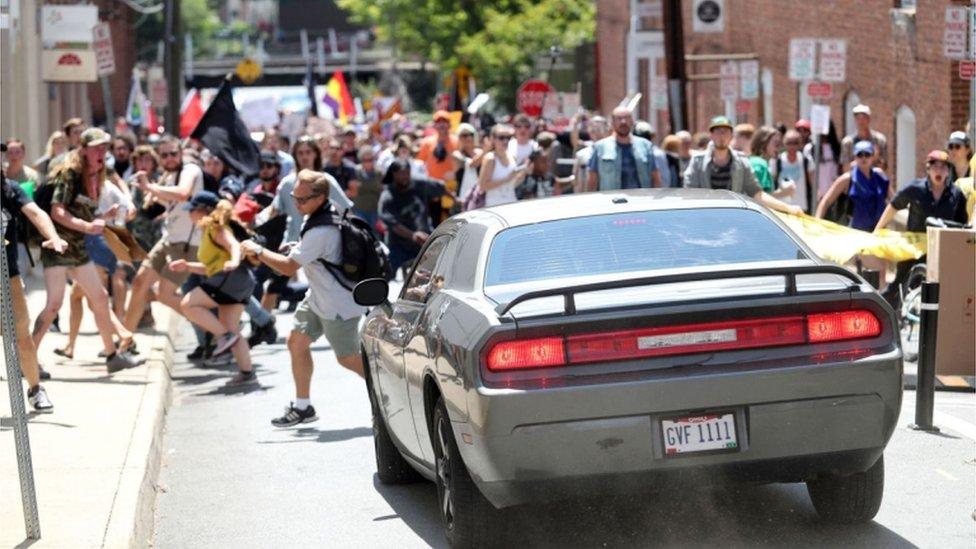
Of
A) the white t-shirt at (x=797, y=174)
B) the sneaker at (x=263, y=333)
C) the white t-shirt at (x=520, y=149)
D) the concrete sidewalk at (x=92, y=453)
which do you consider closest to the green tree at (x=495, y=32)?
the white t-shirt at (x=520, y=149)

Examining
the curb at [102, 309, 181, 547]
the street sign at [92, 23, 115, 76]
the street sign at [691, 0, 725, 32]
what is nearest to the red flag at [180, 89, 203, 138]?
the street sign at [691, 0, 725, 32]

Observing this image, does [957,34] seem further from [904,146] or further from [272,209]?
[904,146]

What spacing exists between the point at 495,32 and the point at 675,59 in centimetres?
3896

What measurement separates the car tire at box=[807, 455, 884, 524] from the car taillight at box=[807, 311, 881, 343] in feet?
2.22

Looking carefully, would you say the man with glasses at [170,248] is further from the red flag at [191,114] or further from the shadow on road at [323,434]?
the red flag at [191,114]

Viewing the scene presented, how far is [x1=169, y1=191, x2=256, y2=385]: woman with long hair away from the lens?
14.6m

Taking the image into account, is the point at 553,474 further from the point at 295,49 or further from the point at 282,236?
the point at 295,49

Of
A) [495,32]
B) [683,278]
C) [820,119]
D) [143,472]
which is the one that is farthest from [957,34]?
[495,32]

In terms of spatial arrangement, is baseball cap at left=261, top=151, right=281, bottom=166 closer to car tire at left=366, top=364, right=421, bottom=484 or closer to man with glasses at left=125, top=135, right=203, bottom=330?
man with glasses at left=125, top=135, right=203, bottom=330

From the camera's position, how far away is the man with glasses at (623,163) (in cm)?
1670

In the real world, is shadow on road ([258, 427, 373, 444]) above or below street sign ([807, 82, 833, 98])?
below

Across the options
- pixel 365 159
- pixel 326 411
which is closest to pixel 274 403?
pixel 326 411

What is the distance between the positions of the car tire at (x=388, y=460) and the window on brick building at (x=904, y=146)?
1893 centimetres

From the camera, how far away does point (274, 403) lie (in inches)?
536
